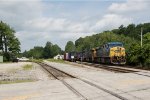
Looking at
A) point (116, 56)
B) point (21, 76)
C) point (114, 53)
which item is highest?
point (114, 53)

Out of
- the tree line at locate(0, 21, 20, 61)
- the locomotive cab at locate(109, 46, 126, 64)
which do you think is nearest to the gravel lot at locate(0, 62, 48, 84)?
the locomotive cab at locate(109, 46, 126, 64)

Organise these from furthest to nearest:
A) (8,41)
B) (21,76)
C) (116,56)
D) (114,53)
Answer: (8,41), (114,53), (116,56), (21,76)

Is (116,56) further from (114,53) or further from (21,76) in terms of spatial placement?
(21,76)

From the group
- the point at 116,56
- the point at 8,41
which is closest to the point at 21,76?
the point at 116,56

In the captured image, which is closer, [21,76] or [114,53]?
[21,76]

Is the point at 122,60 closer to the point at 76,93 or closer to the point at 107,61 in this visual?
the point at 107,61

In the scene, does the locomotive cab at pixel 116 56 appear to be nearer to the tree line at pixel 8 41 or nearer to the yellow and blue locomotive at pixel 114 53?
the yellow and blue locomotive at pixel 114 53

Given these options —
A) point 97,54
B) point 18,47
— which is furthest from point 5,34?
point 97,54

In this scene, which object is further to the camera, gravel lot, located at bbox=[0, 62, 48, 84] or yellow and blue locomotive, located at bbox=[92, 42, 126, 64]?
yellow and blue locomotive, located at bbox=[92, 42, 126, 64]

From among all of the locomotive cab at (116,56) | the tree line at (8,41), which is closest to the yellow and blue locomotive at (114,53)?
the locomotive cab at (116,56)

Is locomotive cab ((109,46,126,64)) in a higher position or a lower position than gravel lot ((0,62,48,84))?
higher

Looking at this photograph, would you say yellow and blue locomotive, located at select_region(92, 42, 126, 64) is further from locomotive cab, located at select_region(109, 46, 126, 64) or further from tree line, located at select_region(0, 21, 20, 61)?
tree line, located at select_region(0, 21, 20, 61)

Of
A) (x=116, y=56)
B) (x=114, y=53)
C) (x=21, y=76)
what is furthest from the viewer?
(x=114, y=53)

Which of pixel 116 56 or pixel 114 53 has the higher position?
pixel 114 53
